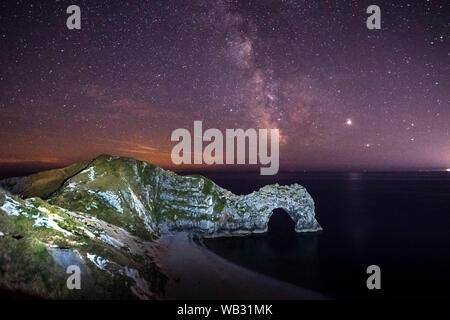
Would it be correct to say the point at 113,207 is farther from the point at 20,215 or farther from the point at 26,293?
the point at 26,293

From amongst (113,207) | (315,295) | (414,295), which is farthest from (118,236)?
(414,295)

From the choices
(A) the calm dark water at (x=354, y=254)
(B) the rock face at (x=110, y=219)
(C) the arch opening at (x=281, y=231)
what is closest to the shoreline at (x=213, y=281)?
(B) the rock face at (x=110, y=219)

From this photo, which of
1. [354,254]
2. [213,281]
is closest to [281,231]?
[354,254]

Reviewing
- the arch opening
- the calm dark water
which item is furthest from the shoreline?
the arch opening

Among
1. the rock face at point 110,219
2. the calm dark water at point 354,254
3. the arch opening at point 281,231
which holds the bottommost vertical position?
the calm dark water at point 354,254

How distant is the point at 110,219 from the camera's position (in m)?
49.2

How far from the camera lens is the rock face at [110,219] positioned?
2650cm

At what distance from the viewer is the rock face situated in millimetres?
26500

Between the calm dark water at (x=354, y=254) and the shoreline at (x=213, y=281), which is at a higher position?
the shoreline at (x=213, y=281)

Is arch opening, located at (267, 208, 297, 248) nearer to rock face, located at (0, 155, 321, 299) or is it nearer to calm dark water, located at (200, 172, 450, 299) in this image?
calm dark water, located at (200, 172, 450, 299)

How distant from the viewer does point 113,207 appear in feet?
173

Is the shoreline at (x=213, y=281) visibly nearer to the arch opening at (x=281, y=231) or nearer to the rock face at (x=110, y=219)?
the rock face at (x=110, y=219)

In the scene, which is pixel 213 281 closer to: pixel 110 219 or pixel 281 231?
pixel 110 219

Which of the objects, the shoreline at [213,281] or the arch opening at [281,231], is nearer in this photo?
the shoreline at [213,281]
